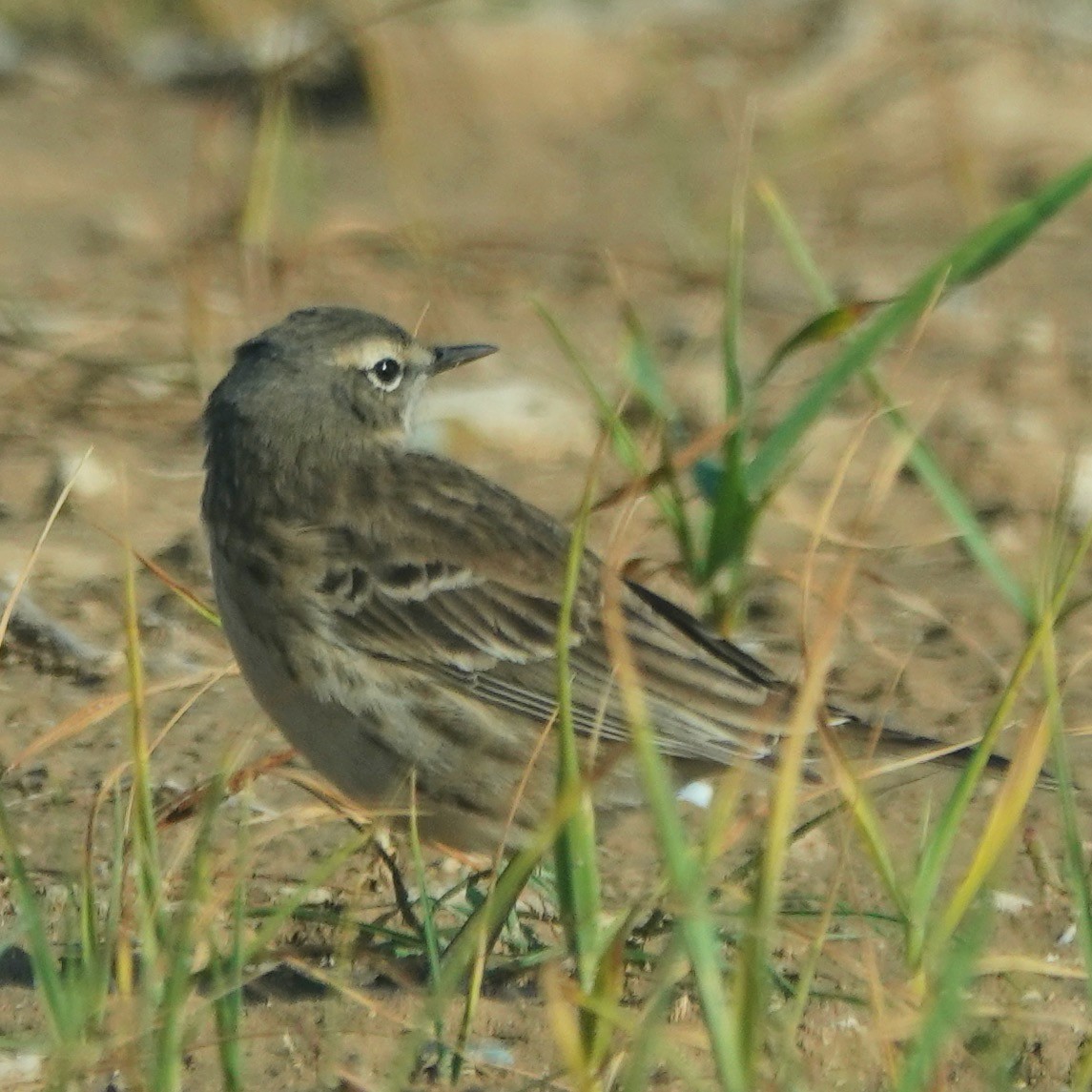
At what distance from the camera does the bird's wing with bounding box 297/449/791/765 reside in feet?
14.7

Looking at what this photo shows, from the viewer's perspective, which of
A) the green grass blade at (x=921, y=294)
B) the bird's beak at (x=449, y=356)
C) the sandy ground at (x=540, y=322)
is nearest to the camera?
the green grass blade at (x=921, y=294)

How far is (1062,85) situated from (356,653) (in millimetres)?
6543

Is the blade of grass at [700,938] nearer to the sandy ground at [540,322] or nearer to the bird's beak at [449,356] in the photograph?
the sandy ground at [540,322]

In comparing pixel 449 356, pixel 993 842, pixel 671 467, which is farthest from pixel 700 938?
pixel 449 356

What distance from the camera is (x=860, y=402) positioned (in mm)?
7176

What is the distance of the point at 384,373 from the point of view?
17.1ft

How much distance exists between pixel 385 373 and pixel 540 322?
2875 millimetres

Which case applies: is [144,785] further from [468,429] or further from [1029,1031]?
[468,429]

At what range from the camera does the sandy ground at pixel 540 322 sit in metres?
4.39

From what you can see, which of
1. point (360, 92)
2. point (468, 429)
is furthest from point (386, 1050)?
point (360, 92)

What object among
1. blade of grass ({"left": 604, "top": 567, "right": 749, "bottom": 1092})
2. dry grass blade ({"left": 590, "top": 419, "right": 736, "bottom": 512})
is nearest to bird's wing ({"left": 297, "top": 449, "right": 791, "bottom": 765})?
dry grass blade ({"left": 590, "top": 419, "right": 736, "bottom": 512})

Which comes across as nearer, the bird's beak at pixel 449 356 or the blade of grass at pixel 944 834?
the blade of grass at pixel 944 834

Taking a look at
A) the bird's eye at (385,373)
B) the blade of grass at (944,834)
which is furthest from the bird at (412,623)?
the blade of grass at (944,834)

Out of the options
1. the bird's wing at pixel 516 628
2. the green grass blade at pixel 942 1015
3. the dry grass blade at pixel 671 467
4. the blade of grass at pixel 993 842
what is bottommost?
the green grass blade at pixel 942 1015
